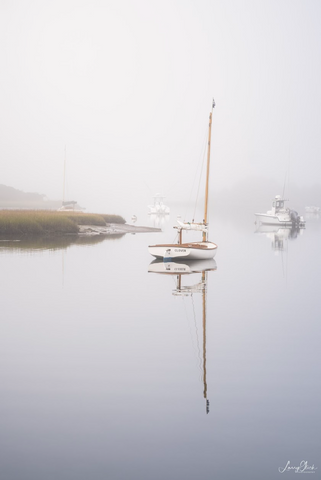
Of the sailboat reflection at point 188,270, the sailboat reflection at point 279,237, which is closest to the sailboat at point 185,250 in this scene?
the sailboat reflection at point 188,270

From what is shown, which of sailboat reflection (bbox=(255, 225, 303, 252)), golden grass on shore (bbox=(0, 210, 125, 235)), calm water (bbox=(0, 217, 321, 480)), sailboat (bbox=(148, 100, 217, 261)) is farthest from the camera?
sailboat reflection (bbox=(255, 225, 303, 252))

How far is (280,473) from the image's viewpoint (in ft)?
26.0

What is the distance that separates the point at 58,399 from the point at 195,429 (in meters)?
2.92

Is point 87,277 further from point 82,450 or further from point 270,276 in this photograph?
point 82,450

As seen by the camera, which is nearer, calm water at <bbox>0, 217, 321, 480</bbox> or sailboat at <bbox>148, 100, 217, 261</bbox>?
calm water at <bbox>0, 217, 321, 480</bbox>

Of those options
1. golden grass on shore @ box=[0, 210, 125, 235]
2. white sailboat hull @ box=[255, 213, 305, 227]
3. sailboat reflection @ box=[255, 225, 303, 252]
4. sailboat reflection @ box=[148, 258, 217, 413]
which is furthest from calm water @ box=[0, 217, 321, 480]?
white sailboat hull @ box=[255, 213, 305, 227]

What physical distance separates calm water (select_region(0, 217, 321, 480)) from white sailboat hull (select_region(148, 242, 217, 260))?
433 inches

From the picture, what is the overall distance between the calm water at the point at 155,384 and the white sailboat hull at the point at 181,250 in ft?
36.0

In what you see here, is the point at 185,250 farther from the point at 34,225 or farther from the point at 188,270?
the point at 34,225

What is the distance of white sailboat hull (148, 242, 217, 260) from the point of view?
119ft

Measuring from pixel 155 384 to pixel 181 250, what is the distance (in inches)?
989

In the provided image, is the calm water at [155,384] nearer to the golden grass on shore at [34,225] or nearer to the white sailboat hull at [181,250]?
the white sailboat hull at [181,250]

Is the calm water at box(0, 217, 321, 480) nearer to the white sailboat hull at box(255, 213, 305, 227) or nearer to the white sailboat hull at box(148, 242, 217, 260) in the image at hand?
the white sailboat hull at box(148, 242, 217, 260)

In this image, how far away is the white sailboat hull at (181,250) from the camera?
119 ft
